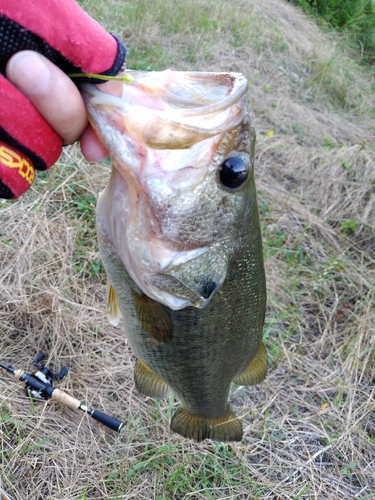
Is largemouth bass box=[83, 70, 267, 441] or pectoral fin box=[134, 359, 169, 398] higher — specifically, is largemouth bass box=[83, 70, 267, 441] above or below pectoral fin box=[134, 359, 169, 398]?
above

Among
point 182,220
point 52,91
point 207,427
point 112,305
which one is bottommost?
point 207,427

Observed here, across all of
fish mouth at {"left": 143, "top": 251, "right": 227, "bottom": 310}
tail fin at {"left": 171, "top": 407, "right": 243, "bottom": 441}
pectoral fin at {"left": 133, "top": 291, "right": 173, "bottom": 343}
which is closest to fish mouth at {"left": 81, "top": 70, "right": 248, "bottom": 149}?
fish mouth at {"left": 143, "top": 251, "right": 227, "bottom": 310}

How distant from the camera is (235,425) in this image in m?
2.11

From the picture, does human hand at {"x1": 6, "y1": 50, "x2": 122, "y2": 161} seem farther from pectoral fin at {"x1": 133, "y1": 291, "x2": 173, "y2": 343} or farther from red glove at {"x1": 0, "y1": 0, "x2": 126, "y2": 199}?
pectoral fin at {"x1": 133, "y1": 291, "x2": 173, "y2": 343}

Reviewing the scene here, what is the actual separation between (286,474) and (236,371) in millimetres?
1318

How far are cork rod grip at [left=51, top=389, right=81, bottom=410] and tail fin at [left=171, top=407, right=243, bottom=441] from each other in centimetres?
69

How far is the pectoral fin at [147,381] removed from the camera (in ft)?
6.71

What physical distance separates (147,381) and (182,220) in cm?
108

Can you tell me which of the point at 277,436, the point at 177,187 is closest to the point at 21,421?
the point at 277,436

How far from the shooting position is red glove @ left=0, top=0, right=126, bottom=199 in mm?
882

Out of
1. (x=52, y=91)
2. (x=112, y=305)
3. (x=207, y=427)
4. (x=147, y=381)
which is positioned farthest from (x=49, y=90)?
(x=207, y=427)

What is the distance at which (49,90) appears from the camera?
943 mm

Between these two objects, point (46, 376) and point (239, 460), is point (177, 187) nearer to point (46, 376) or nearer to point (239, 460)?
point (46, 376)

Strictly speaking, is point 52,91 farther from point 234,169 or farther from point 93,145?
point 234,169
